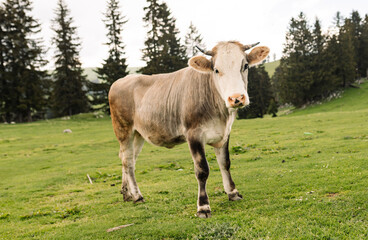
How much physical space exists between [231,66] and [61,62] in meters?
50.6

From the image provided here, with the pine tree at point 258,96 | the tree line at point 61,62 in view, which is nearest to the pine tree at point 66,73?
the tree line at point 61,62

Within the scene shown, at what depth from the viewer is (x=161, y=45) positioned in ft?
155

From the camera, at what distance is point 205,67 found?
556cm

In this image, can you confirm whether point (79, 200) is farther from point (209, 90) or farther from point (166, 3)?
point (166, 3)

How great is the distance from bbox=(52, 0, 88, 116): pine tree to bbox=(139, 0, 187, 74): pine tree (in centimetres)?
1193

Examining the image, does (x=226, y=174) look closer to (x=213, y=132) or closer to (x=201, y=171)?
(x=201, y=171)

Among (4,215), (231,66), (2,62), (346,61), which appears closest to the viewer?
(231,66)

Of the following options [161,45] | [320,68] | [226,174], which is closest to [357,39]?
[320,68]

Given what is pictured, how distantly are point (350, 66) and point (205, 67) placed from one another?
59963 millimetres

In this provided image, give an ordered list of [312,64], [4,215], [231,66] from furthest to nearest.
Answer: [312,64] → [4,215] → [231,66]

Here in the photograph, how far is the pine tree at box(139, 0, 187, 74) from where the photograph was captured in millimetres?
44656

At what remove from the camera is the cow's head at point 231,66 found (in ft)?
15.7

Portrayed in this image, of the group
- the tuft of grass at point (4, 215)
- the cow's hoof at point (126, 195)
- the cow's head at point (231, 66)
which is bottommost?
the tuft of grass at point (4, 215)

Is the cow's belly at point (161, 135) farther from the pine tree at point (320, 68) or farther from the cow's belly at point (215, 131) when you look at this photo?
the pine tree at point (320, 68)
